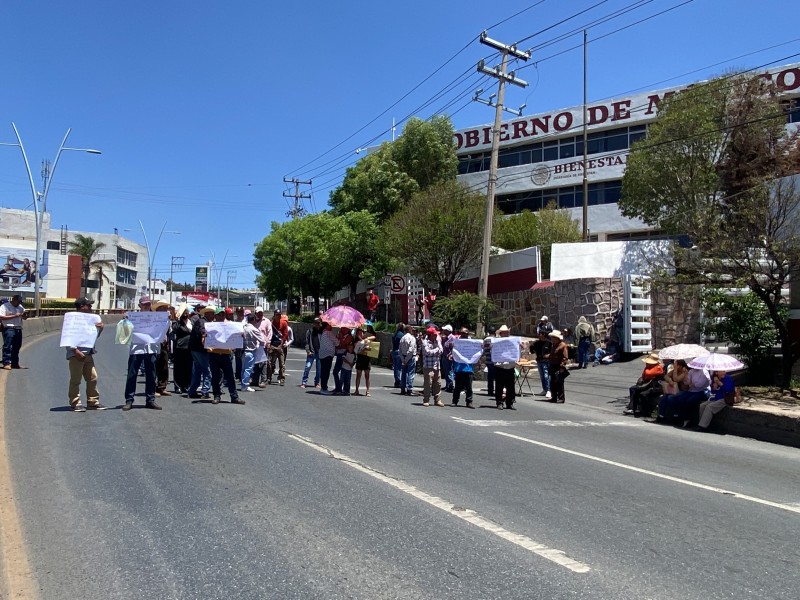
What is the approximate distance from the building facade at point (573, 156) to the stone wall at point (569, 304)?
15698 millimetres

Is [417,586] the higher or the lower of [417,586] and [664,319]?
the lower

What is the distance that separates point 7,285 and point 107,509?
78.9 m

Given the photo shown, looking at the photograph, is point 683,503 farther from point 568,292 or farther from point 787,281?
point 568,292

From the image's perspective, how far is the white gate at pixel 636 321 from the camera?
66.4ft

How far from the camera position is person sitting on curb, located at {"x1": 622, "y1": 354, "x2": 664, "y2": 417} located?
1328 cm

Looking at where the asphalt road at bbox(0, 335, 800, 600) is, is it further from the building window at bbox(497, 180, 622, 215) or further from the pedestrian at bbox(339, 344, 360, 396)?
the building window at bbox(497, 180, 622, 215)

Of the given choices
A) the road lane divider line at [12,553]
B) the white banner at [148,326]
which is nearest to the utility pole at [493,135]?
the white banner at [148,326]

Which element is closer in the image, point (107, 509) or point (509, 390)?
point (107, 509)

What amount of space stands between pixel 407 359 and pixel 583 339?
703 cm

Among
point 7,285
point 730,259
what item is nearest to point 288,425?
point 730,259

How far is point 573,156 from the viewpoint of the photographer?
42969 millimetres

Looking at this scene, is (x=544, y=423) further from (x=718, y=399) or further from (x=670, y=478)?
(x=670, y=478)

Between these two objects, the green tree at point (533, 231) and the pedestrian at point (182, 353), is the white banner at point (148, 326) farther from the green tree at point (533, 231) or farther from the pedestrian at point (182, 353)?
the green tree at point (533, 231)

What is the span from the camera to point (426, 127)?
4091 cm
